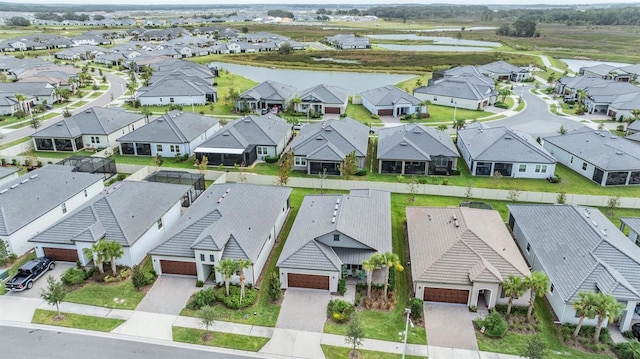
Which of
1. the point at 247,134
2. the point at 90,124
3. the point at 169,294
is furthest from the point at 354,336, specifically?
the point at 90,124

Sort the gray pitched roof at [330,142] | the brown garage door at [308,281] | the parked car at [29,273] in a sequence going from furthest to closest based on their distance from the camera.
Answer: the gray pitched roof at [330,142] → the brown garage door at [308,281] → the parked car at [29,273]

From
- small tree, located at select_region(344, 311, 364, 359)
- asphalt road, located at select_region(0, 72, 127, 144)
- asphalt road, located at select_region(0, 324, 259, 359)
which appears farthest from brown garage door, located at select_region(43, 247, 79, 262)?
asphalt road, located at select_region(0, 72, 127, 144)

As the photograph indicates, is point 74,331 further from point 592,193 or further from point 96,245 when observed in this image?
point 592,193

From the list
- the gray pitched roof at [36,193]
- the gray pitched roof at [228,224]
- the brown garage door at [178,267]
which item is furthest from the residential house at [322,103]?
the brown garage door at [178,267]

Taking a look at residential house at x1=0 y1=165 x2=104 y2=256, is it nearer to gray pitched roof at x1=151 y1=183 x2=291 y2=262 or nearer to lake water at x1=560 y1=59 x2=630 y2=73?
gray pitched roof at x1=151 y1=183 x2=291 y2=262

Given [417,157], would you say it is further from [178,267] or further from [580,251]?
[178,267]

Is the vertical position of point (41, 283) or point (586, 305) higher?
point (586, 305)

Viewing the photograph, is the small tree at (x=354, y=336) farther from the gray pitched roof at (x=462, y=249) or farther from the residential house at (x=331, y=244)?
the gray pitched roof at (x=462, y=249)
